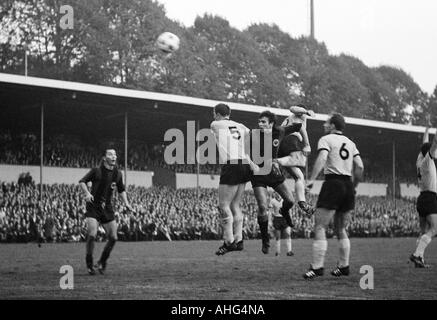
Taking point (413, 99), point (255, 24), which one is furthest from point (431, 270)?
point (413, 99)

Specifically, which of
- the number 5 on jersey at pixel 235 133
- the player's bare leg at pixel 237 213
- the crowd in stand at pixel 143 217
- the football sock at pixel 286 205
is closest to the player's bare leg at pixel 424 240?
the football sock at pixel 286 205

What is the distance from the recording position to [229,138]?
1231 cm

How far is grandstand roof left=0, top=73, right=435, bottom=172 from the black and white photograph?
0.12 meters

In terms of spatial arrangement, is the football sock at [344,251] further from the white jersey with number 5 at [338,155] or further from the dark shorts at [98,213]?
the dark shorts at [98,213]

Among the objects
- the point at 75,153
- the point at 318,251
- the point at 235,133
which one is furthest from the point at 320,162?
the point at 75,153

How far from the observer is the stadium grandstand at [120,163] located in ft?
96.6

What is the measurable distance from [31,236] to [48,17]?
876 inches

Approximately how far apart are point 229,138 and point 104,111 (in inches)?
1011

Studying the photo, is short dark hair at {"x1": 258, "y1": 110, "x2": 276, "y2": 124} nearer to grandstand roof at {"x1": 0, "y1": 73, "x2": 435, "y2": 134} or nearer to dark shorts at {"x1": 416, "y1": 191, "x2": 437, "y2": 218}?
dark shorts at {"x1": 416, "y1": 191, "x2": 437, "y2": 218}

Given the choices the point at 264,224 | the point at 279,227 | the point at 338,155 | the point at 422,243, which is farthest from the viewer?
the point at 279,227

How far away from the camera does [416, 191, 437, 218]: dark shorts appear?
45.5ft

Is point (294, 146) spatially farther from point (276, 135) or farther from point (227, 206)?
point (227, 206)

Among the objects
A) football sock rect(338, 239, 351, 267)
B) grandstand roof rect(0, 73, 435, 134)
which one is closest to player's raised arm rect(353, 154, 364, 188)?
football sock rect(338, 239, 351, 267)
